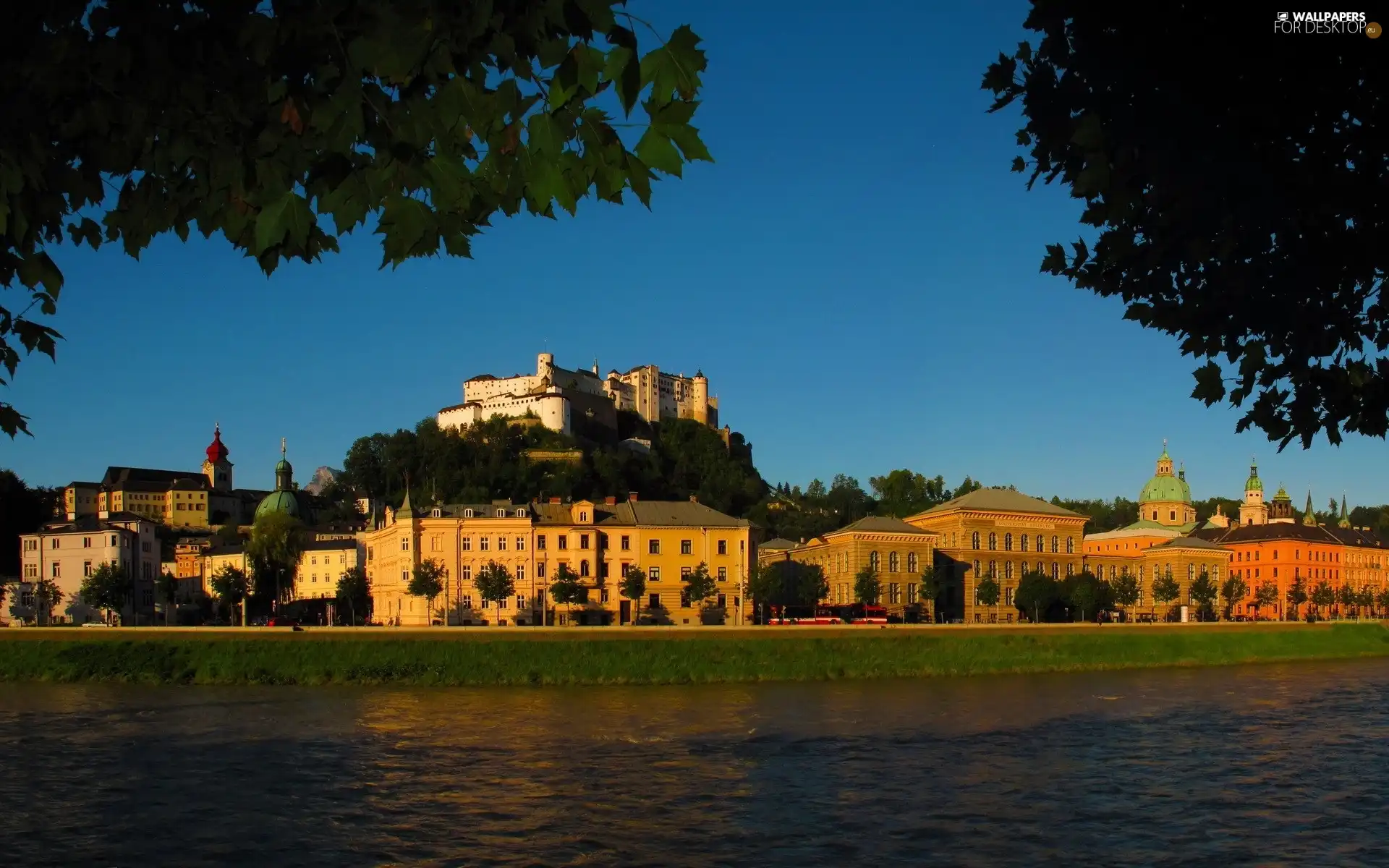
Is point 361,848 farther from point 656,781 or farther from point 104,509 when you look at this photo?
point 104,509

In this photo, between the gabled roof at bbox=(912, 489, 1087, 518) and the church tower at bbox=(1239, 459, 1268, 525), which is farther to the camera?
the church tower at bbox=(1239, 459, 1268, 525)

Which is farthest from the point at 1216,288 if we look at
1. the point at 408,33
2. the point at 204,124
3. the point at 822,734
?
the point at 822,734

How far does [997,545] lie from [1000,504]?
2873 mm

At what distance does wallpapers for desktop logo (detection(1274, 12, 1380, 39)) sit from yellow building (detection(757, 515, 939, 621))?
233ft

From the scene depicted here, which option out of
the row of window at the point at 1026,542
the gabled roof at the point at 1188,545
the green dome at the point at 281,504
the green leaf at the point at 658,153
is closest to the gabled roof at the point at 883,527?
the row of window at the point at 1026,542

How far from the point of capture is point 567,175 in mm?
5445

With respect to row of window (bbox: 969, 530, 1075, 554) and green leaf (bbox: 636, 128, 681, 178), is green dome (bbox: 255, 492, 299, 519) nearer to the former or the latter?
row of window (bbox: 969, 530, 1075, 554)

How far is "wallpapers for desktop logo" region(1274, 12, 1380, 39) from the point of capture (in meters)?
7.80

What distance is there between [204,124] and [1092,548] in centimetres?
11793

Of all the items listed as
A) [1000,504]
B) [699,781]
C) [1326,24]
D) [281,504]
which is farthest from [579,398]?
[1326,24]

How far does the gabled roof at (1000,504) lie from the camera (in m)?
84.6

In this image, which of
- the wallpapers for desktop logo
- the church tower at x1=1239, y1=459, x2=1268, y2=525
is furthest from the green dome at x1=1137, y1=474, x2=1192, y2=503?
the wallpapers for desktop logo

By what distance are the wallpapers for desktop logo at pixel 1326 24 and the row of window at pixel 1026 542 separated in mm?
77594

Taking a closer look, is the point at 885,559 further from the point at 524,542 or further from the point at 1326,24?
the point at 1326,24
